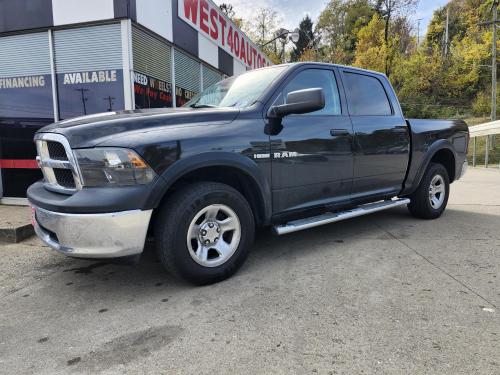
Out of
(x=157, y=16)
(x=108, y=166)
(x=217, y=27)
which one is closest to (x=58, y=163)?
(x=108, y=166)

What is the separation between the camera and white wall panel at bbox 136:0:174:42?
19.9 feet

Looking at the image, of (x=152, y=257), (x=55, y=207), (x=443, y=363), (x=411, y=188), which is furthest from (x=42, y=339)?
(x=411, y=188)

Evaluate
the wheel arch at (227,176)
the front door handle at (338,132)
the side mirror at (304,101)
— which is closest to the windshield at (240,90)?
the side mirror at (304,101)

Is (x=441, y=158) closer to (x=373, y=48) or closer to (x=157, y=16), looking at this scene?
(x=157, y=16)

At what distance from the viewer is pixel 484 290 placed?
3105mm

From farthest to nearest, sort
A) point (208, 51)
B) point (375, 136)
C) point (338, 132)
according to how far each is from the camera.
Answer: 1. point (208, 51)
2. point (375, 136)
3. point (338, 132)

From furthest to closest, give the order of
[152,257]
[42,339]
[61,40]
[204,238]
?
1. [61,40]
2. [152,257]
3. [204,238]
4. [42,339]

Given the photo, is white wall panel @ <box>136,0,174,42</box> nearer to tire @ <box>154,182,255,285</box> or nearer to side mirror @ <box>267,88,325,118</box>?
side mirror @ <box>267,88,325,118</box>

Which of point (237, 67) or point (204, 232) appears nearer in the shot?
point (204, 232)

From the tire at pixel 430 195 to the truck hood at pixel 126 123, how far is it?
10.8ft

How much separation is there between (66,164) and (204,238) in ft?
3.91

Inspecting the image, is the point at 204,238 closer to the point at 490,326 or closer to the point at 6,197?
the point at 490,326

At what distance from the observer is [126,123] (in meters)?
2.92

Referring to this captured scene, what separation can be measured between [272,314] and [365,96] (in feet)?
9.84
